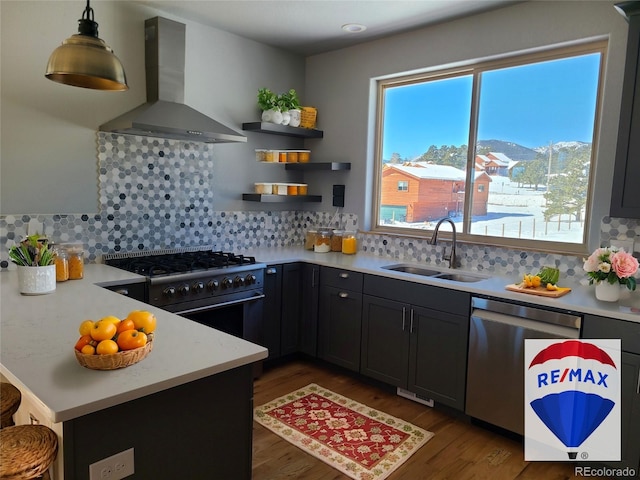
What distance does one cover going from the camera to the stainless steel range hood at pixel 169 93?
124 inches

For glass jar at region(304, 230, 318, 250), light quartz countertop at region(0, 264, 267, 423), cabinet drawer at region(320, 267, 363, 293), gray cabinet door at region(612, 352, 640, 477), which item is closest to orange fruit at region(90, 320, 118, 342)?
light quartz countertop at region(0, 264, 267, 423)

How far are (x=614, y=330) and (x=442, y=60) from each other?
229cm

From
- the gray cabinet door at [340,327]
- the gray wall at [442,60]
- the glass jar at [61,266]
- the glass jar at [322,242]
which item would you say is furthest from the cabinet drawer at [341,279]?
the glass jar at [61,266]

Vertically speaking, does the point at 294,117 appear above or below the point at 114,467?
above

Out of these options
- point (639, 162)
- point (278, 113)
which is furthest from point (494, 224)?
point (278, 113)

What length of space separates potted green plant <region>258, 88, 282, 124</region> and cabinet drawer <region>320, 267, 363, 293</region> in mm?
1413

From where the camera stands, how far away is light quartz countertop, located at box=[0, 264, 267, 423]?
129 cm

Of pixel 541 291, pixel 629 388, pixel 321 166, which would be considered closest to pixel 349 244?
pixel 321 166

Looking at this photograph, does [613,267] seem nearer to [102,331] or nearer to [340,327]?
[340,327]

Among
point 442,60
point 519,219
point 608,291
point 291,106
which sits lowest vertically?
point 608,291

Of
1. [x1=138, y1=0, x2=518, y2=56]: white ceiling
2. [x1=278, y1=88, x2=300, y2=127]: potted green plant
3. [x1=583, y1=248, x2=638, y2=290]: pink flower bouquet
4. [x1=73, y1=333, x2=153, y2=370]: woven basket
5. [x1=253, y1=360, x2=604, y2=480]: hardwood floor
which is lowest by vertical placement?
[x1=253, y1=360, x2=604, y2=480]: hardwood floor

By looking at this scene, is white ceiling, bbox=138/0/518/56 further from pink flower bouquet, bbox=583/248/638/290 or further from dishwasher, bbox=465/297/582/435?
dishwasher, bbox=465/297/582/435

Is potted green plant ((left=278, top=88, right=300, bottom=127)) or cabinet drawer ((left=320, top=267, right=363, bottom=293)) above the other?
potted green plant ((left=278, top=88, right=300, bottom=127))

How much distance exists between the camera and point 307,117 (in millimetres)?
4391
